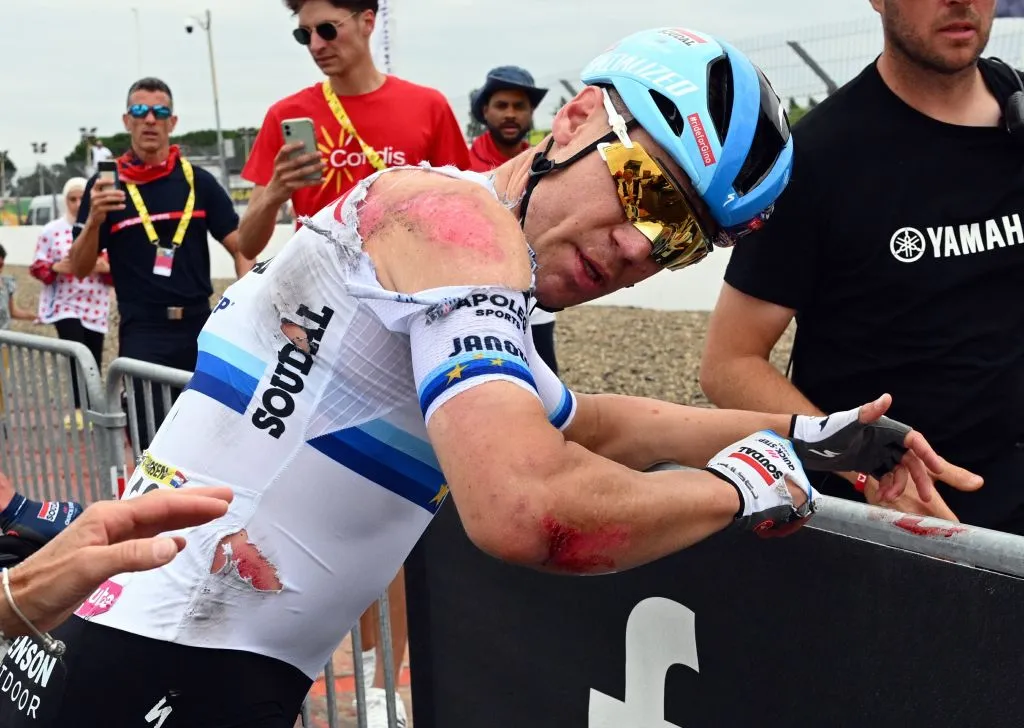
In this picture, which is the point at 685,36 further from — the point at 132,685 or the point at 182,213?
the point at 182,213

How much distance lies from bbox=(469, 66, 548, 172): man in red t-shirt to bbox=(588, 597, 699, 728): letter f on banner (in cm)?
477

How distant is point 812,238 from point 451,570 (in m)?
1.36

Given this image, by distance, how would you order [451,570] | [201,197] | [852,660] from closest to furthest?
[852,660]
[451,570]
[201,197]

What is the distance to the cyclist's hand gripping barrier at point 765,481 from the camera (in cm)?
180

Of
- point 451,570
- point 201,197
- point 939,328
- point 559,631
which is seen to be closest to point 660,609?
point 559,631

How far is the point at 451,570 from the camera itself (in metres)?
3.29

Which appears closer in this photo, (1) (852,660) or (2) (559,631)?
(1) (852,660)

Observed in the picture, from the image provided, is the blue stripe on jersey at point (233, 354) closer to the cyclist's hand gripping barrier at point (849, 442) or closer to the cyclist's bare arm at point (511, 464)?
the cyclist's bare arm at point (511, 464)

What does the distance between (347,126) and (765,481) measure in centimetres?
407

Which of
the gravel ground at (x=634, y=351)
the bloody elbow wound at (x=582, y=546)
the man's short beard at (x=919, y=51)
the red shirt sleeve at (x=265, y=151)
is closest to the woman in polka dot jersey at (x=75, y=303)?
the gravel ground at (x=634, y=351)

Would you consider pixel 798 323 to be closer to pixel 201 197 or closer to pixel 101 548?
pixel 101 548

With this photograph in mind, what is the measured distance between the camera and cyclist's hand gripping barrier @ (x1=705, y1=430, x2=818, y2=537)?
5.90ft

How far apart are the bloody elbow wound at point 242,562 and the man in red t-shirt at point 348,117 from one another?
3.53 metres

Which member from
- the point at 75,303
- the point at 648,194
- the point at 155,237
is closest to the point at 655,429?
the point at 648,194
